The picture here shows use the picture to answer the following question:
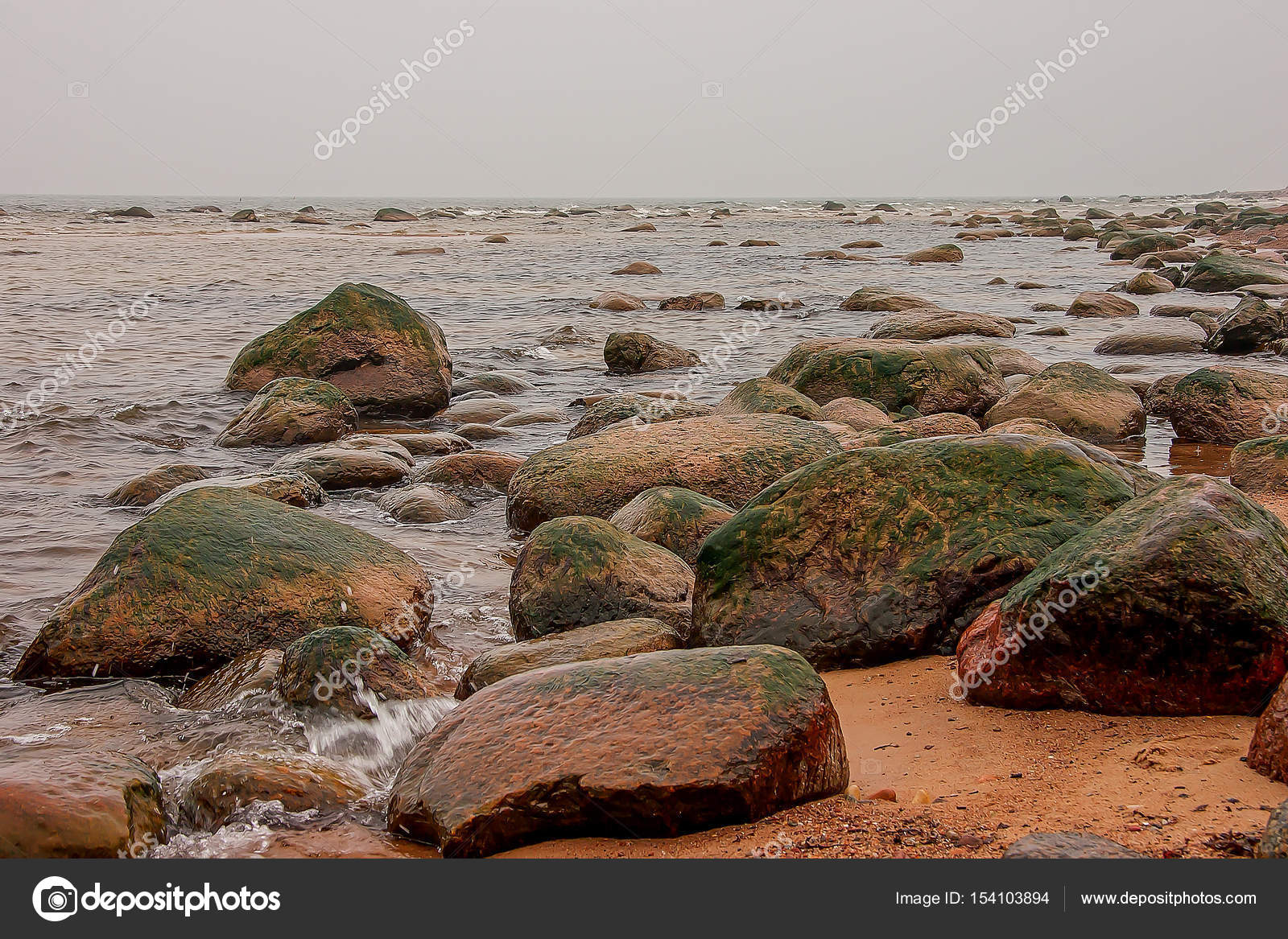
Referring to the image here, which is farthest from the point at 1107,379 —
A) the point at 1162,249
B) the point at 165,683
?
the point at 1162,249

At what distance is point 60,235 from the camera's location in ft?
112

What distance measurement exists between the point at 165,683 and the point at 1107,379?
805 centimetres

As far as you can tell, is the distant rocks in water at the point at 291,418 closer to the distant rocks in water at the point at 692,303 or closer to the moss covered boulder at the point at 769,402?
the moss covered boulder at the point at 769,402

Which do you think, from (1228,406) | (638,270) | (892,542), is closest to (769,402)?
(1228,406)

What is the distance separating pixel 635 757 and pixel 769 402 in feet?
18.9

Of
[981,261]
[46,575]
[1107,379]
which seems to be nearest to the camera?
[46,575]

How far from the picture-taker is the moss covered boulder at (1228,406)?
27.9 ft

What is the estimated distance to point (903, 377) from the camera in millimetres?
9609

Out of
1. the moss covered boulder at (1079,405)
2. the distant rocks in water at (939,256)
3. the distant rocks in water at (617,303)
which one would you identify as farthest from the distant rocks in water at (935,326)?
the distant rocks in water at (939,256)

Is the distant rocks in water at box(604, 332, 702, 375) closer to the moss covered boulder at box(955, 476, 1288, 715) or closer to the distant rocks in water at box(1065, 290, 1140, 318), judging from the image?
the distant rocks in water at box(1065, 290, 1140, 318)

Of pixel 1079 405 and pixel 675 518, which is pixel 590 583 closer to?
pixel 675 518

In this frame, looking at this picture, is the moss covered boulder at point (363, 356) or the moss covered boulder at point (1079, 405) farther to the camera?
the moss covered boulder at point (363, 356)
